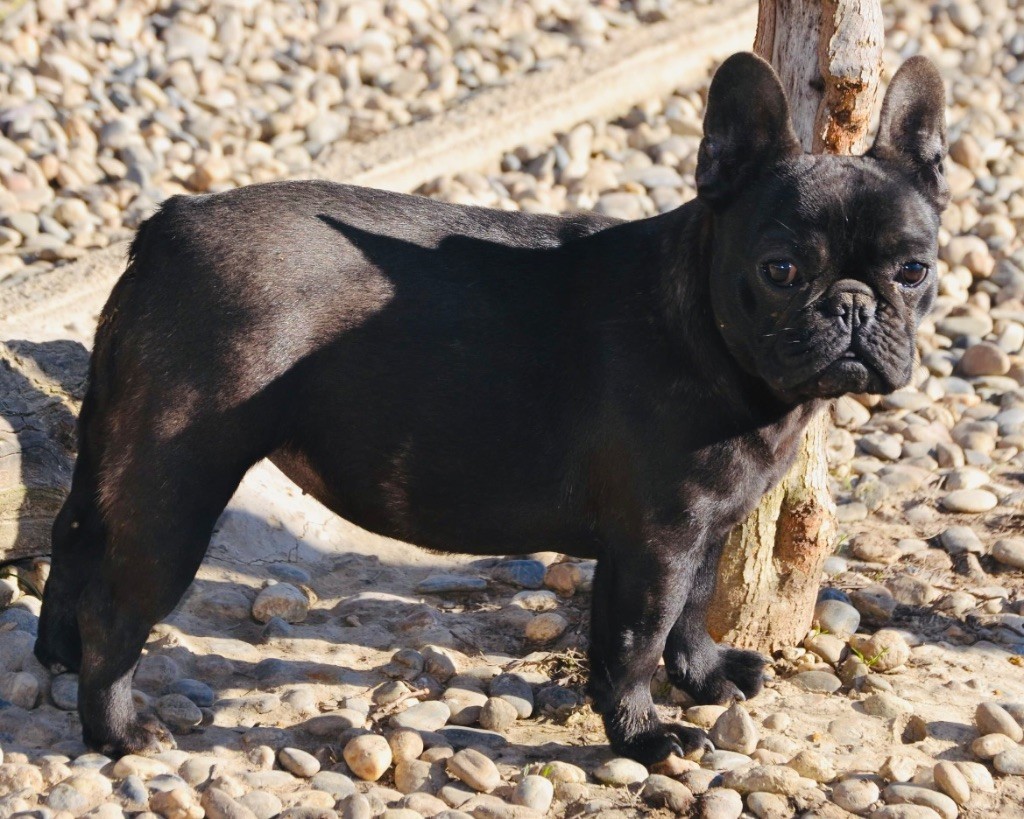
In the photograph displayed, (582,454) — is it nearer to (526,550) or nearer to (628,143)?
(526,550)

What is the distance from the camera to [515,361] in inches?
206

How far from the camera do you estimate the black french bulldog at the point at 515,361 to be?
16.0 feet

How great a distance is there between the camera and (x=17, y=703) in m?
5.50

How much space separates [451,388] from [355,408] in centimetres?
36

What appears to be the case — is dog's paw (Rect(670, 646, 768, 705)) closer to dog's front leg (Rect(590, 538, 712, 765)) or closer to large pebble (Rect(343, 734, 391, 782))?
dog's front leg (Rect(590, 538, 712, 765))

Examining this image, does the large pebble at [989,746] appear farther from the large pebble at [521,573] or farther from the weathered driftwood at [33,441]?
the weathered driftwood at [33,441]

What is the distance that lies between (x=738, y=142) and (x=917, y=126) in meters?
0.69

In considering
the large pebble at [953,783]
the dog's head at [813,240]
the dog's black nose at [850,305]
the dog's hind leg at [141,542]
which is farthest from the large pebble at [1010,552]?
the dog's hind leg at [141,542]

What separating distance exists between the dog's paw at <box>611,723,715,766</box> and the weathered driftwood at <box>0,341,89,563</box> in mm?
2754

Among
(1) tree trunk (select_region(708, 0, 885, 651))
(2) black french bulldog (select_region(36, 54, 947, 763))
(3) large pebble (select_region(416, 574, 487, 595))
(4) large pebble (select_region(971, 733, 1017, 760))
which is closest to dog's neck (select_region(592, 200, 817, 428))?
(2) black french bulldog (select_region(36, 54, 947, 763))

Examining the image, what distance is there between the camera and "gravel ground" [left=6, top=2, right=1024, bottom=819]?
16.9 feet

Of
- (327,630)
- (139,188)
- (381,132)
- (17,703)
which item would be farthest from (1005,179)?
(17,703)

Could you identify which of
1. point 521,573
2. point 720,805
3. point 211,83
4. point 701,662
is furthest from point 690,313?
point 211,83

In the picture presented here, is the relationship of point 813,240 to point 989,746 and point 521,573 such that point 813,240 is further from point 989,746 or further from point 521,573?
point 521,573
